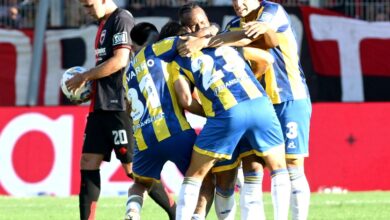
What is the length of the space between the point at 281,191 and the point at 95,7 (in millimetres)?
2258

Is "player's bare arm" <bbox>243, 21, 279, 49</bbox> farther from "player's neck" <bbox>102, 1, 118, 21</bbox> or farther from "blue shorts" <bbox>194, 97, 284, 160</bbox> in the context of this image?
"player's neck" <bbox>102, 1, 118, 21</bbox>

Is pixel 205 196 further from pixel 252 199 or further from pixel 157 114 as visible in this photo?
pixel 157 114

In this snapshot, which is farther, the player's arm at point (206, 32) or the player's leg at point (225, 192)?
the player's leg at point (225, 192)

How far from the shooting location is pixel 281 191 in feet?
28.6

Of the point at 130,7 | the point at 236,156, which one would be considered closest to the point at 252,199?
the point at 236,156

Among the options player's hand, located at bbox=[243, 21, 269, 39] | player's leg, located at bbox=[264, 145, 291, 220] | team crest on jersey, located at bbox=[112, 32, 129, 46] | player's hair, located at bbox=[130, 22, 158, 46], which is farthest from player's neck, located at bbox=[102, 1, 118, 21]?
player's leg, located at bbox=[264, 145, 291, 220]

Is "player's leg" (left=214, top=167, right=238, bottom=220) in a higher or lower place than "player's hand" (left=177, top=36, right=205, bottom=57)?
lower

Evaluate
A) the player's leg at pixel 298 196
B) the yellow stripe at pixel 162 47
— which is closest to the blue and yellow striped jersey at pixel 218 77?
the yellow stripe at pixel 162 47

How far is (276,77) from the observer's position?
360 inches

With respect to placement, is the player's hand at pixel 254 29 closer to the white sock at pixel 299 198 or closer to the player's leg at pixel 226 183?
the player's leg at pixel 226 183

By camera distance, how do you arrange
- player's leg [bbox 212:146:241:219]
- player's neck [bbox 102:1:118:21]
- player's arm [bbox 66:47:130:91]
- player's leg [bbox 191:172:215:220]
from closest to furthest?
player's leg [bbox 212:146:241:219]
player's leg [bbox 191:172:215:220]
player's arm [bbox 66:47:130:91]
player's neck [bbox 102:1:118:21]

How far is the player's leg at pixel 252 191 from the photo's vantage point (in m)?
8.66

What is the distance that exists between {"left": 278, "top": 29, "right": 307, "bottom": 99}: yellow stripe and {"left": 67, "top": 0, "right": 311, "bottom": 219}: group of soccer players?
0.02 meters

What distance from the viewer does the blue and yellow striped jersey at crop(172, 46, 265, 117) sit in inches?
325
